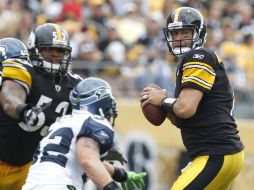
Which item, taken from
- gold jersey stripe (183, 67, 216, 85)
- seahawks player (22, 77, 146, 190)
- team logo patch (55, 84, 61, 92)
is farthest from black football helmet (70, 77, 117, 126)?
team logo patch (55, 84, 61, 92)

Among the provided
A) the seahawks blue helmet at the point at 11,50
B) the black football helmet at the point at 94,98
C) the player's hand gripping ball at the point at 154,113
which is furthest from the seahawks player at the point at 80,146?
the seahawks blue helmet at the point at 11,50

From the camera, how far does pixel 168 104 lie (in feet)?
20.0

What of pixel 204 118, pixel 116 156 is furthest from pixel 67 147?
pixel 116 156

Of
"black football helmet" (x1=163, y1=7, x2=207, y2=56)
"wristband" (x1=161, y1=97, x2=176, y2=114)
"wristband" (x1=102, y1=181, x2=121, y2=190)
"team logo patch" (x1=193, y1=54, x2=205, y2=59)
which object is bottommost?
"wristband" (x1=102, y1=181, x2=121, y2=190)

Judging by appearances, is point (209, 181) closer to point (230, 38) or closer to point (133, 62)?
point (133, 62)

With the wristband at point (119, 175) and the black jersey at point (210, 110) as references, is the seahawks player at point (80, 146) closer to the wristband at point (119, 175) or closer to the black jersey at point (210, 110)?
the wristband at point (119, 175)

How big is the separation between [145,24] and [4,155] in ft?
21.3

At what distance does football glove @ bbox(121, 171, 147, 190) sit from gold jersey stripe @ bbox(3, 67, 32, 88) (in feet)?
3.79

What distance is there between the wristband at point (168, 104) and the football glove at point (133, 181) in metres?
0.53

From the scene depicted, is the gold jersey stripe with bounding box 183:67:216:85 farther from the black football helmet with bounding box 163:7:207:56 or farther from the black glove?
the black glove

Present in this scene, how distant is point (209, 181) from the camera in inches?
237

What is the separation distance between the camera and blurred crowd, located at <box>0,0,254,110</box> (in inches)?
437

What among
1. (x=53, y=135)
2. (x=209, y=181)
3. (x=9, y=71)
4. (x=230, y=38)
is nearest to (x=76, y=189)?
(x=53, y=135)

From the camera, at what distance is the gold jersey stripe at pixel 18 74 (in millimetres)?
6707
